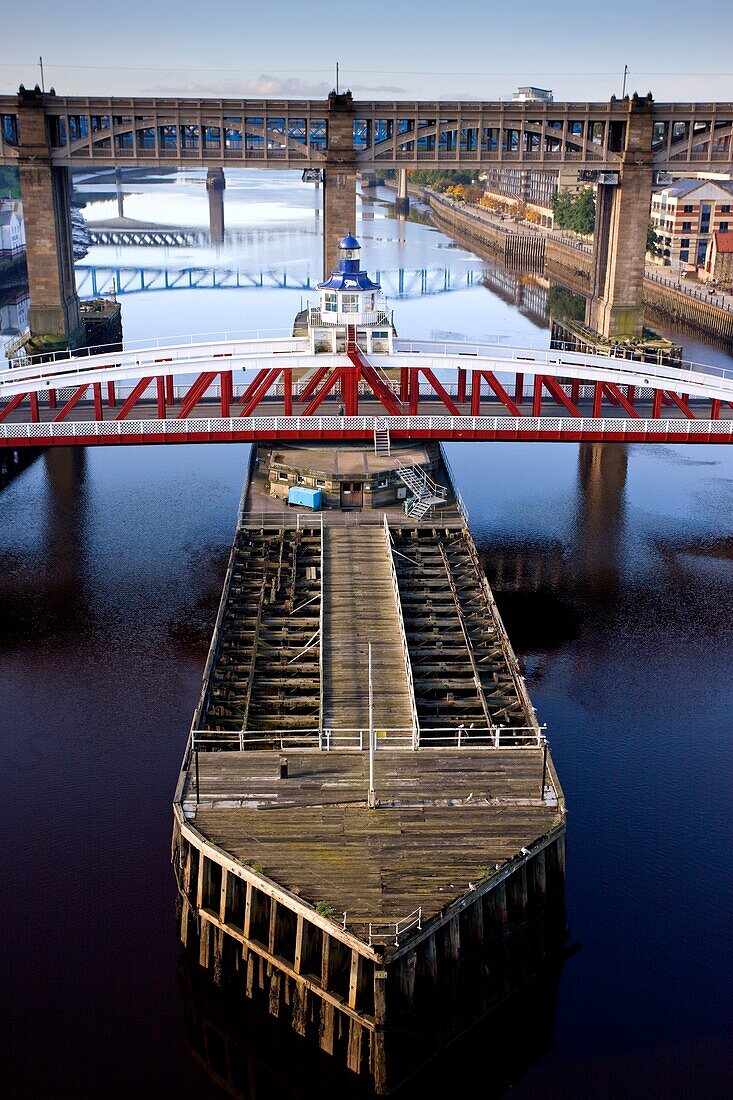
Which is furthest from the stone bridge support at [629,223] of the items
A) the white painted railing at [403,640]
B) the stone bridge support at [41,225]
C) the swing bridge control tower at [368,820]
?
the swing bridge control tower at [368,820]

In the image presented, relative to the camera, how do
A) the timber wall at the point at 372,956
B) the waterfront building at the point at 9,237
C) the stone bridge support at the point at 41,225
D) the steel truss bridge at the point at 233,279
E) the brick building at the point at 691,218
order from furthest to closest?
the waterfront building at the point at 9,237 < the brick building at the point at 691,218 < the steel truss bridge at the point at 233,279 < the stone bridge support at the point at 41,225 < the timber wall at the point at 372,956

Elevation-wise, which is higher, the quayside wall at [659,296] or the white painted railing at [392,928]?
the quayside wall at [659,296]

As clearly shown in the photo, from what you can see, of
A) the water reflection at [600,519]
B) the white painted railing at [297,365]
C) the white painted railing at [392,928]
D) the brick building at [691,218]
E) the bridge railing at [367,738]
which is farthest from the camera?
the brick building at [691,218]

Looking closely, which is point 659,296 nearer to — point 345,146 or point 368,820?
point 345,146

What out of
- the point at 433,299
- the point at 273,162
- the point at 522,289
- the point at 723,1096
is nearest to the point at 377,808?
the point at 723,1096

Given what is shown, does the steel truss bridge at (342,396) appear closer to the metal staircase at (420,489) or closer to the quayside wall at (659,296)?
the metal staircase at (420,489)

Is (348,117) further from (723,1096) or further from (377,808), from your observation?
(723,1096)

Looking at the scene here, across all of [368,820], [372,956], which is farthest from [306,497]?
[372,956]

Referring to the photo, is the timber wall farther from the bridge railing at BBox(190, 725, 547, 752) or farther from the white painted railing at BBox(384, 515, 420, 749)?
the white painted railing at BBox(384, 515, 420, 749)
